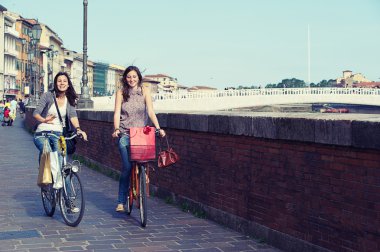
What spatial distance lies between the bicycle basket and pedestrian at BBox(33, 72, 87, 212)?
2.29 feet

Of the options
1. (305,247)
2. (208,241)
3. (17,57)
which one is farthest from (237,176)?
(17,57)

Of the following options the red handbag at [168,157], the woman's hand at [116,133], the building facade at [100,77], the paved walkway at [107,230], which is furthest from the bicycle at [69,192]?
the building facade at [100,77]

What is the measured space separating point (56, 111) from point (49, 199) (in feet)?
3.15

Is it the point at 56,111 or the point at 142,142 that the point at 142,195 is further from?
the point at 56,111

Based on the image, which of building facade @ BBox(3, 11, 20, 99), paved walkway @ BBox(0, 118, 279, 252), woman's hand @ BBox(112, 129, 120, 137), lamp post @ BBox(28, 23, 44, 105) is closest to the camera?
paved walkway @ BBox(0, 118, 279, 252)

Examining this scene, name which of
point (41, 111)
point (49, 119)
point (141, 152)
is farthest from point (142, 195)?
point (41, 111)

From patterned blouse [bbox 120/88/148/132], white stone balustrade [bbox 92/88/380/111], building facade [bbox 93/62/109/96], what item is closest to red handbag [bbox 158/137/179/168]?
patterned blouse [bbox 120/88/148/132]

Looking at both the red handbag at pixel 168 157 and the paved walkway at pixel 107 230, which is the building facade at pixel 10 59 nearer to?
the paved walkway at pixel 107 230

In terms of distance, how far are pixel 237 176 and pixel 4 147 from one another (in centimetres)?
1443

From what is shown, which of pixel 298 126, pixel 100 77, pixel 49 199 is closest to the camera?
pixel 298 126

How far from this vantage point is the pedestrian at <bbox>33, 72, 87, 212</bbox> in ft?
23.8

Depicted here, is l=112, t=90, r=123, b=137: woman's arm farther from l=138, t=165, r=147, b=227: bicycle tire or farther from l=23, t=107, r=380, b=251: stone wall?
l=23, t=107, r=380, b=251: stone wall

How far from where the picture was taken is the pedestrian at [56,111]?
726cm

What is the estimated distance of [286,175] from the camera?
5.78 metres
